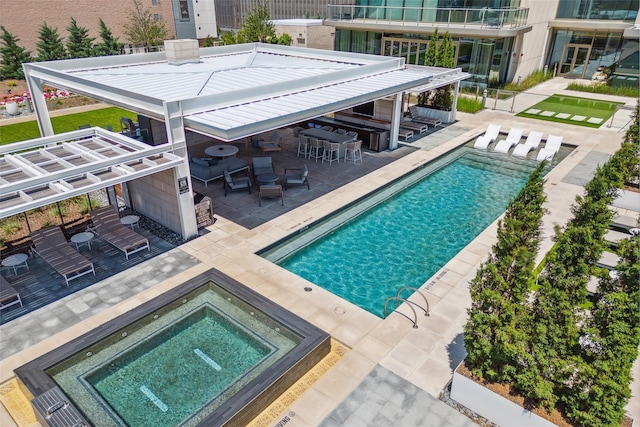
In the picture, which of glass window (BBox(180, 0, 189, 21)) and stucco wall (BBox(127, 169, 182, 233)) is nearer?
stucco wall (BBox(127, 169, 182, 233))

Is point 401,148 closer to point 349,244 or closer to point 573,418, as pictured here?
point 349,244

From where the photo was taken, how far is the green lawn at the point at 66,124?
21.8 m

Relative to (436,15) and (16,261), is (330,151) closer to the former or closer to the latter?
(16,261)

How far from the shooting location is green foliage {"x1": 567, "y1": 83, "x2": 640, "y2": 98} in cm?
3120

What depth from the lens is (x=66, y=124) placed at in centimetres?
2369

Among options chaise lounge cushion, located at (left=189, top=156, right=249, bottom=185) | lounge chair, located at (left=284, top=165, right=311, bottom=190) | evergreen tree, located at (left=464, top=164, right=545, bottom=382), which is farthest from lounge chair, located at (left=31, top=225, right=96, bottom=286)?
evergreen tree, located at (left=464, top=164, right=545, bottom=382)

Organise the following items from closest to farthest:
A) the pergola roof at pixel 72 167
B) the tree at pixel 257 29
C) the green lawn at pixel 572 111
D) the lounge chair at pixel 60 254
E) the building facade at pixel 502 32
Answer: the pergola roof at pixel 72 167 < the lounge chair at pixel 60 254 < the green lawn at pixel 572 111 < the building facade at pixel 502 32 < the tree at pixel 257 29

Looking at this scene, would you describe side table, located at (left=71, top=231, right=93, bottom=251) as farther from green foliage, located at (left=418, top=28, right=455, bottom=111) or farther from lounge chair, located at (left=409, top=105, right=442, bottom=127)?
green foliage, located at (left=418, top=28, right=455, bottom=111)

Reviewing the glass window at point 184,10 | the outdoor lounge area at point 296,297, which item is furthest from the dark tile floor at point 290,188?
the glass window at point 184,10

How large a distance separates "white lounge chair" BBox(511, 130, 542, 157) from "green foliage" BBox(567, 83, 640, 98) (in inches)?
622

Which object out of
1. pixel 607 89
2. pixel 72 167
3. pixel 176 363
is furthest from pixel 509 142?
pixel 72 167

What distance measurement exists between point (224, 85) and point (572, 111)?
75.6 ft

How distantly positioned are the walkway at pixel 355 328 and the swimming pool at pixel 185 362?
26.2 inches

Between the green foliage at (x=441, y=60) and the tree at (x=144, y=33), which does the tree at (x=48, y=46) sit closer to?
the tree at (x=144, y=33)
